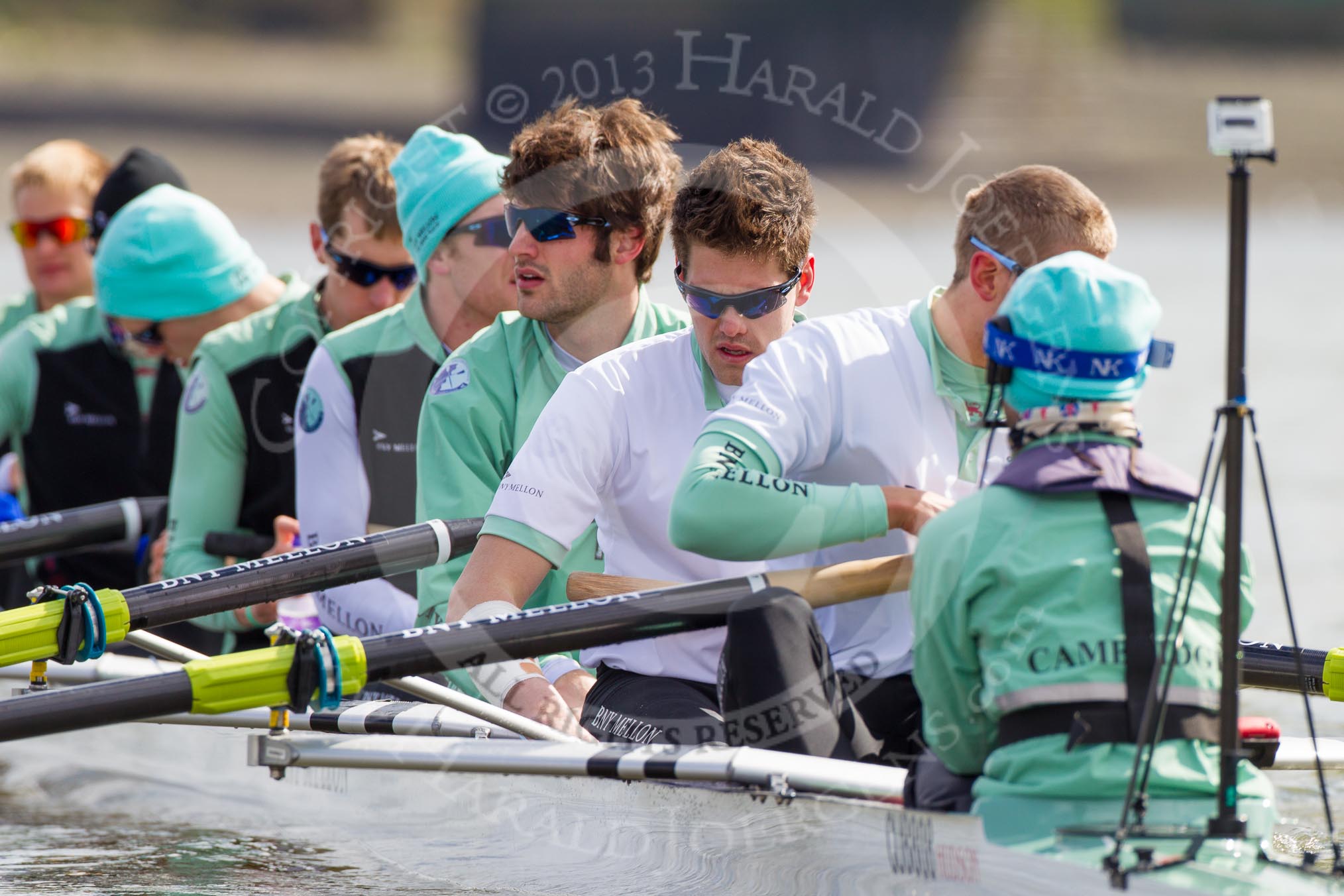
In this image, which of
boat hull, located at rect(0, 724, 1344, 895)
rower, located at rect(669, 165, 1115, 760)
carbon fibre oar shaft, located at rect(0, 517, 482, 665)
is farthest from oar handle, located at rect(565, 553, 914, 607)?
carbon fibre oar shaft, located at rect(0, 517, 482, 665)

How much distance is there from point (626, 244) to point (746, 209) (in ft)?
2.23

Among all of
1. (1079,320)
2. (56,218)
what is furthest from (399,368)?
(56,218)

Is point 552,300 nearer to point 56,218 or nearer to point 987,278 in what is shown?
point 987,278

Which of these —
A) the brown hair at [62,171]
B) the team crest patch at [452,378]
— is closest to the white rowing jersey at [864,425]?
the team crest patch at [452,378]

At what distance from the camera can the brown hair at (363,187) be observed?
5.45m

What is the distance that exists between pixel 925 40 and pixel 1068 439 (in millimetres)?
23882

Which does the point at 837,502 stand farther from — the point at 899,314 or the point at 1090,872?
the point at 1090,872

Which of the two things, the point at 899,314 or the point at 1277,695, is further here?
the point at 1277,695

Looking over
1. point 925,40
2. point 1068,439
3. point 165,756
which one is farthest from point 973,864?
point 925,40

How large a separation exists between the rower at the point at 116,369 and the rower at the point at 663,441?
238cm

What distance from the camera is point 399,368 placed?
4.91 metres

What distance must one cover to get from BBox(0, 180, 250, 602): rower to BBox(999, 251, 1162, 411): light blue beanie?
365cm

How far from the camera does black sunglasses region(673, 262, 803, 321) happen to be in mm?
3773

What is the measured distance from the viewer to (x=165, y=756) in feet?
18.3
